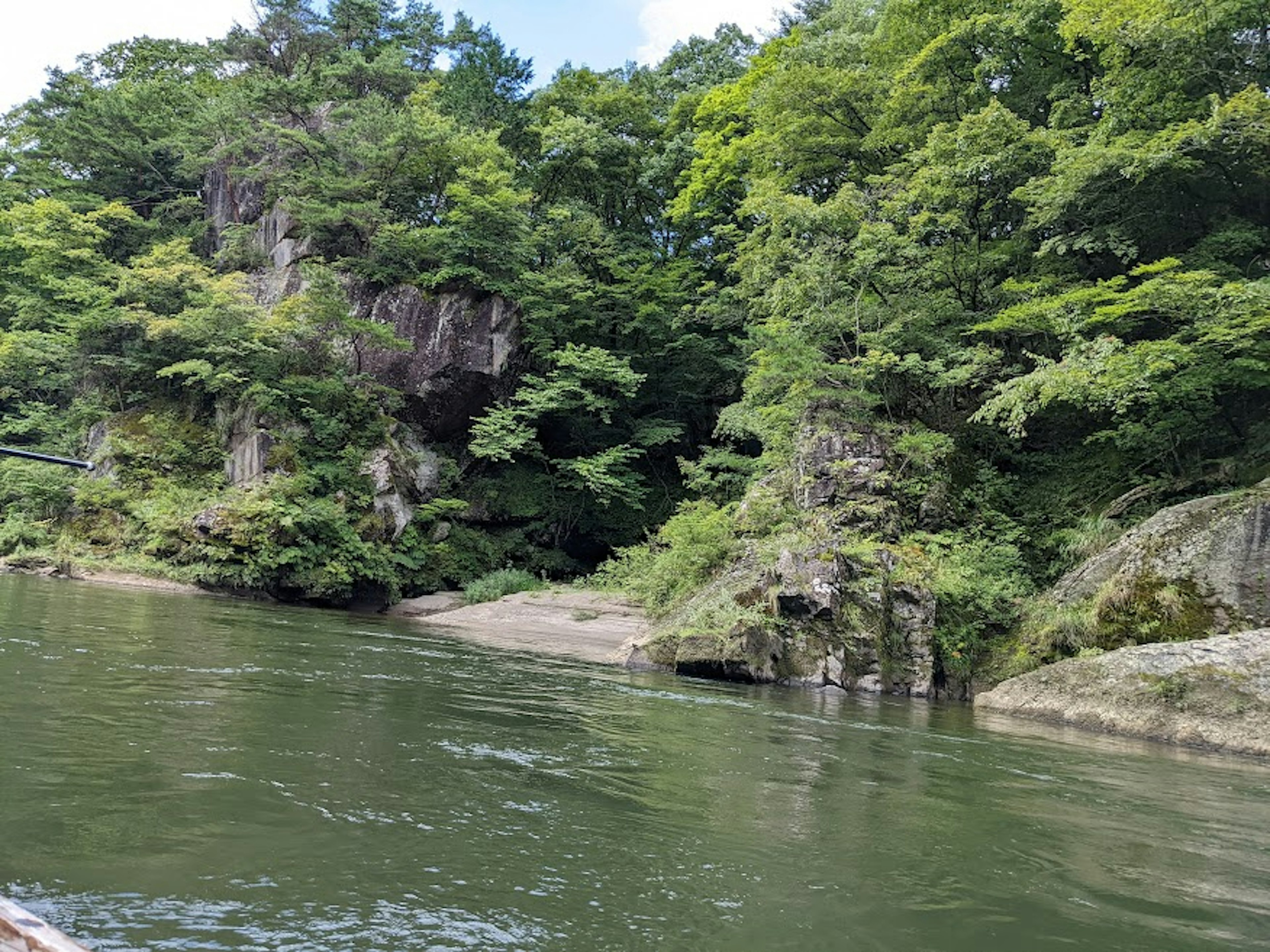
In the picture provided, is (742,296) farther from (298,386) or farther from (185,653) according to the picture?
(185,653)

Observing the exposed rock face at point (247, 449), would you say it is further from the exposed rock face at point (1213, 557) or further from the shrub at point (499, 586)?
the exposed rock face at point (1213, 557)

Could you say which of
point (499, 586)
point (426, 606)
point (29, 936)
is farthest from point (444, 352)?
point (29, 936)

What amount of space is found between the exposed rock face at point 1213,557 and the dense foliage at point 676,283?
5.93 feet

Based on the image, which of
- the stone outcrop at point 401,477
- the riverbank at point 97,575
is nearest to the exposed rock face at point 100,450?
the riverbank at point 97,575

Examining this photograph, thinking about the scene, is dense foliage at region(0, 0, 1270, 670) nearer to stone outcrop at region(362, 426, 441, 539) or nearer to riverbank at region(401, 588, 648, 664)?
stone outcrop at region(362, 426, 441, 539)

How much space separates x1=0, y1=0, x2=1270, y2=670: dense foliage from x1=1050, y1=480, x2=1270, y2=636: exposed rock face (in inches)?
71.2

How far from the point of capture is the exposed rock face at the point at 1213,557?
33.3 ft

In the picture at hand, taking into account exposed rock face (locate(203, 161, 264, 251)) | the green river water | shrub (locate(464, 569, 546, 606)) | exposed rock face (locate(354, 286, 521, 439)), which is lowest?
the green river water

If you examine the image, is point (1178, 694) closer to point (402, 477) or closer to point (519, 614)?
point (519, 614)

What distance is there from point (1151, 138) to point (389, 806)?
47.7ft

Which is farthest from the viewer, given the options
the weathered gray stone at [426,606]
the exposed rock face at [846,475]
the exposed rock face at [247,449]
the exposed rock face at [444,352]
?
the exposed rock face at [444,352]

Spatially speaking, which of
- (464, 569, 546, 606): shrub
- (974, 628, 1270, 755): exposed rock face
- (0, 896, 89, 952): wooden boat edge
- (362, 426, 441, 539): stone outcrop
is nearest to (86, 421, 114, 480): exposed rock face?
(362, 426, 441, 539): stone outcrop

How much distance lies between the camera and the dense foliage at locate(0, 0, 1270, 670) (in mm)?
13367

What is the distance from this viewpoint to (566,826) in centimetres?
417
